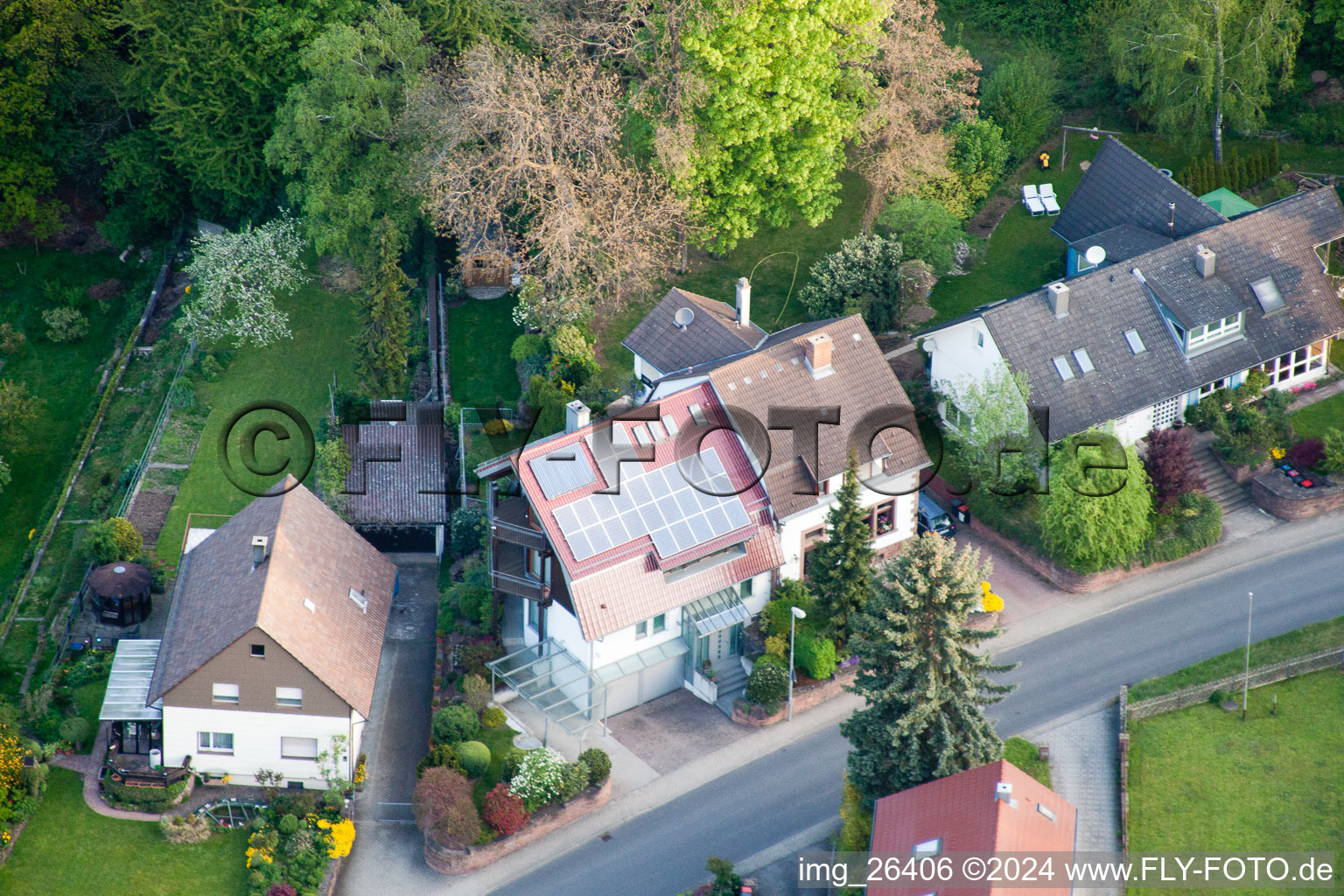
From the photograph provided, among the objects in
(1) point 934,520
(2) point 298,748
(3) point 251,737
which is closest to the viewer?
(3) point 251,737

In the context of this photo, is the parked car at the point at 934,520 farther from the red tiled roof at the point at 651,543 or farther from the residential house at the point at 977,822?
the residential house at the point at 977,822

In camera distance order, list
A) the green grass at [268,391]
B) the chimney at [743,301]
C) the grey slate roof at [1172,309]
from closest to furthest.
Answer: the grey slate roof at [1172,309] → the chimney at [743,301] → the green grass at [268,391]

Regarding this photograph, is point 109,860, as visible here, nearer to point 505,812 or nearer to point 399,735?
point 399,735

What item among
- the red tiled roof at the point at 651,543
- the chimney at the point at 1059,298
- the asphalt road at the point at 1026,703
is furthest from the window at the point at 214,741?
the chimney at the point at 1059,298

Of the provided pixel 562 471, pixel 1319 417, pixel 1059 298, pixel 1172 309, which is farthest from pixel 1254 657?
pixel 562 471

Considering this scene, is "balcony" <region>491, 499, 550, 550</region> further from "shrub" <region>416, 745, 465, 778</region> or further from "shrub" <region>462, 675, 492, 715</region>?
"shrub" <region>416, 745, 465, 778</region>
